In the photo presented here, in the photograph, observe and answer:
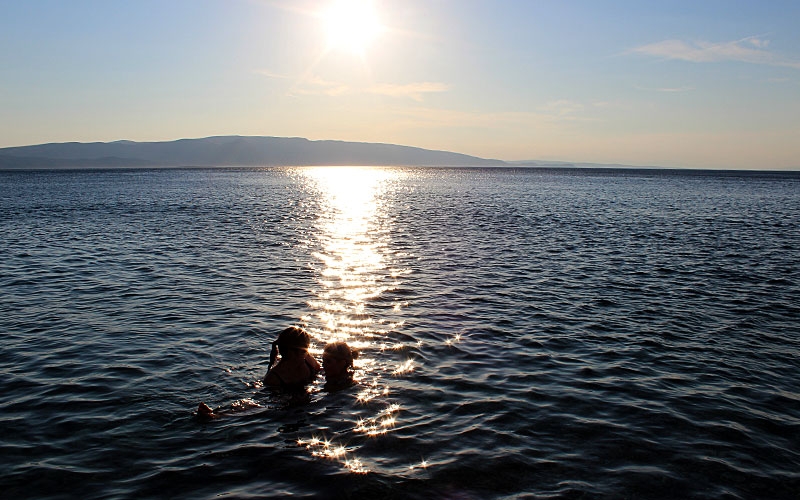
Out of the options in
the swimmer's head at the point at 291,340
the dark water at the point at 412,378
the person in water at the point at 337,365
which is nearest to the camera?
the dark water at the point at 412,378

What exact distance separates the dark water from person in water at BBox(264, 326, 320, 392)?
1.36ft

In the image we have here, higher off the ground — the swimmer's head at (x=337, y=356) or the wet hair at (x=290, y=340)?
the wet hair at (x=290, y=340)

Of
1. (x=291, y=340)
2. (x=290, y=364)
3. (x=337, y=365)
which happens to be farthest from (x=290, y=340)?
(x=337, y=365)

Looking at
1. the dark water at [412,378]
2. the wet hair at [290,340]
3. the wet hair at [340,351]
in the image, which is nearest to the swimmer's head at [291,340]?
the wet hair at [290,340]

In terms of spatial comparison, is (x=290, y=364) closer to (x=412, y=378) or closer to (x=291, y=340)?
(x=291, y=340)

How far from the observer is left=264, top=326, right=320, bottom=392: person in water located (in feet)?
40.4

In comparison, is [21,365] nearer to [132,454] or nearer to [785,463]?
[132,454]

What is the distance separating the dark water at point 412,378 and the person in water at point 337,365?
0.44m

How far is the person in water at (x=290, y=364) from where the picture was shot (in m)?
12.3

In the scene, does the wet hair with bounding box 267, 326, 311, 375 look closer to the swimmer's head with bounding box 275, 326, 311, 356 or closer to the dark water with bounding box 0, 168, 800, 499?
the swimmer's head with bounding box 275, 326, 311, 356

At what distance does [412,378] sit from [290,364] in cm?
295

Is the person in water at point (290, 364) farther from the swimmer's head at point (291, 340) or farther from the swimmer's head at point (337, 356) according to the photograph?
the swimmer's head at point (337, 356)

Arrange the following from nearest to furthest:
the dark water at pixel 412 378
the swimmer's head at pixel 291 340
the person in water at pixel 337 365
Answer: the dark water at pixel 412 378
the swimmer's head at pixel 291 340
the person in water at pixel 337 365

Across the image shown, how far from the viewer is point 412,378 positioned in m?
13.1
